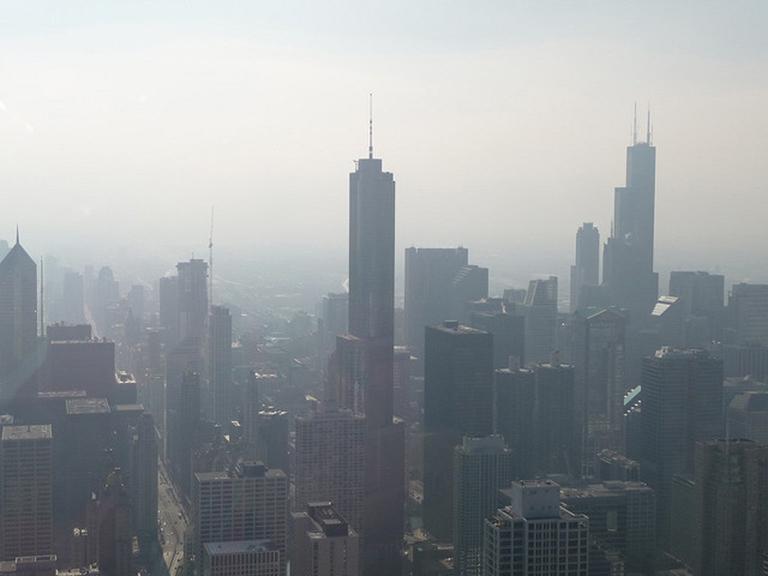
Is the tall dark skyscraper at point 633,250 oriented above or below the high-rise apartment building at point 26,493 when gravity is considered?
above

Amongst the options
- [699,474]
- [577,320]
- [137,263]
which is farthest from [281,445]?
[577,320]

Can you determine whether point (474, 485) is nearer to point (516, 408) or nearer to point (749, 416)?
point (516, 408)

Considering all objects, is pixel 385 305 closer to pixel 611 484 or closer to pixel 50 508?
pixel 611 484

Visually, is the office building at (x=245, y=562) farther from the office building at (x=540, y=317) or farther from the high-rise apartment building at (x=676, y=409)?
the office building at (x=540, y=317)

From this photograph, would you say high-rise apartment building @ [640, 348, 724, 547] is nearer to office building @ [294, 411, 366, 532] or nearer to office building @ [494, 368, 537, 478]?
office building @ [494, 368, 537, 478]

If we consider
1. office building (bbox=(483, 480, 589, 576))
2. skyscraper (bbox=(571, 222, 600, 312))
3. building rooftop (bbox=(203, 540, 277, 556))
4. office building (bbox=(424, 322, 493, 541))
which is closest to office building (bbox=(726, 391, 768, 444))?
office building (bbox=(424, 322, 493, 541))


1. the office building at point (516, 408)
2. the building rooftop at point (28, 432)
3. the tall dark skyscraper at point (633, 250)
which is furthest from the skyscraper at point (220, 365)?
the tall dark skyscraper at point (633, 250)
